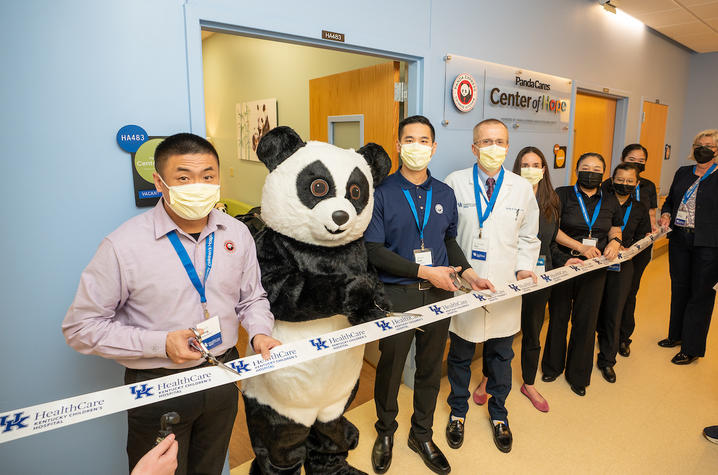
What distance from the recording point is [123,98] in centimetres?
172

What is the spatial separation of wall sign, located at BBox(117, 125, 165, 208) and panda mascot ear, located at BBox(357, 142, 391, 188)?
89cm

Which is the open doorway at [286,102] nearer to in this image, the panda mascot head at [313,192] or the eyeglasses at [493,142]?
the eyeglasses at [493,142]

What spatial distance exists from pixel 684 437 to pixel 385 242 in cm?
226

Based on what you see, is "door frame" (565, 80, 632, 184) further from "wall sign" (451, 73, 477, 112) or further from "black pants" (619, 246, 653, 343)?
"wall sign" (451, 73, 477, 112)

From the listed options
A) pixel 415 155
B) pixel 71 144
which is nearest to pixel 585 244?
pixel 415 155

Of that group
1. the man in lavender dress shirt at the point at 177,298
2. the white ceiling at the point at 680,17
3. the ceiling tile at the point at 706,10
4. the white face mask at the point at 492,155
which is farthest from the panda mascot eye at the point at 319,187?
the ceiling tile at the point at 706,10

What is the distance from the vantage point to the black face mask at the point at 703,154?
318cm

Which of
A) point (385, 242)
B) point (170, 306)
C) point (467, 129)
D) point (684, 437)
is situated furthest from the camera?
point (467, 129)

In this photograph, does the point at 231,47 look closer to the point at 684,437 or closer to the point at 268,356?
the point at 268,356

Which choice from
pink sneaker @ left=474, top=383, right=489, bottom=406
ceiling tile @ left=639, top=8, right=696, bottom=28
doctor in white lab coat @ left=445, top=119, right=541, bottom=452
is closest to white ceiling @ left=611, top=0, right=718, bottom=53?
ceiling tile @ left=639, top=8, right=696, bottom=28

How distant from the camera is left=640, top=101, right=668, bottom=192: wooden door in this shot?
559 centimetres

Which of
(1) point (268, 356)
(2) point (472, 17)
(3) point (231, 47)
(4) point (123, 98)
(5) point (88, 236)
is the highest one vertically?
(3) point (231, 47)

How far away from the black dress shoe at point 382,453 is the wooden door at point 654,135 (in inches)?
209

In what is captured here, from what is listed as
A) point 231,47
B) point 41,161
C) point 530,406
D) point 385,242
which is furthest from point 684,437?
point 231,47
